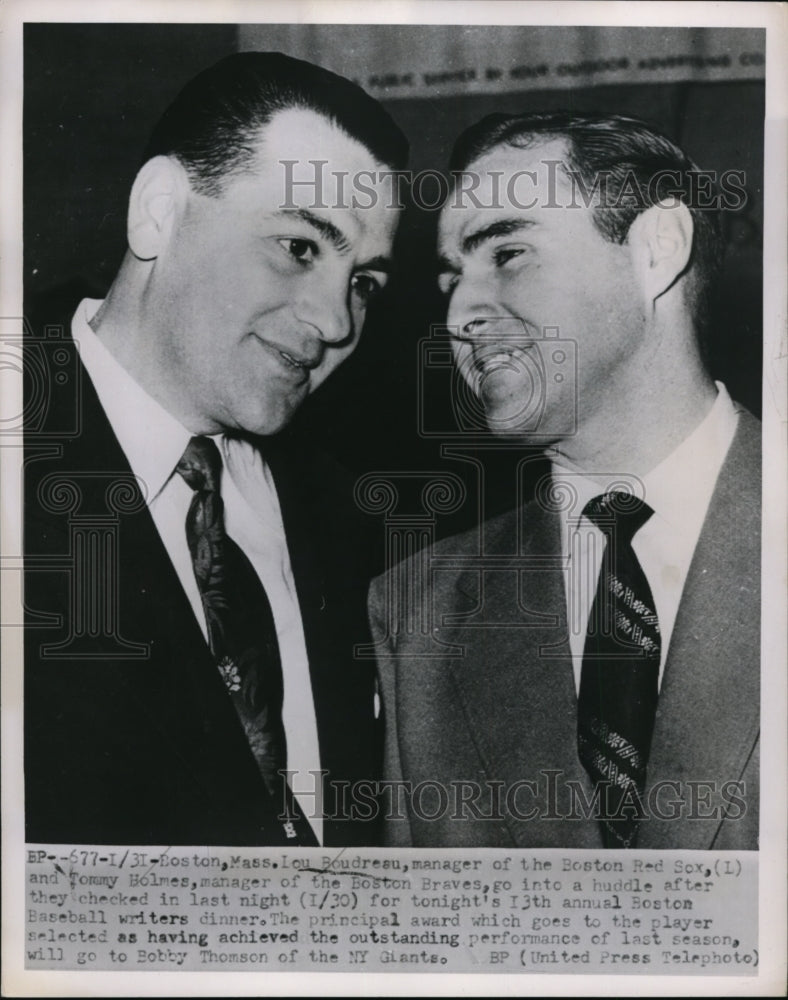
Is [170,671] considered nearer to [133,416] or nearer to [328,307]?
[133,416]

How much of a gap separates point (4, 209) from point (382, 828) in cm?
146

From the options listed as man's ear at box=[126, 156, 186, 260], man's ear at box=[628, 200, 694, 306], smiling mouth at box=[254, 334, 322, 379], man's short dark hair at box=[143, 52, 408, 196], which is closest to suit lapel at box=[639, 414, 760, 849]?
man's ear at box=[628, 200, 694, 306]

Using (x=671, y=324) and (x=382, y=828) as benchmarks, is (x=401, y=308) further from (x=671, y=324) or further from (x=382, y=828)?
(x=382, y=828)

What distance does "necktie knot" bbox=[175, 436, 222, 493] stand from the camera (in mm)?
2297

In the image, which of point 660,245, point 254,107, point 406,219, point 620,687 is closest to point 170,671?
point 620,687

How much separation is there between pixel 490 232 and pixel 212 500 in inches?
30.4

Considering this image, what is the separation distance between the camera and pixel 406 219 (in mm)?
2275

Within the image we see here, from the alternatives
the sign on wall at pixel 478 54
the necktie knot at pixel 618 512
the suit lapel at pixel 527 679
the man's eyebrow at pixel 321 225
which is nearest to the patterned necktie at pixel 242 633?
the suit lapel at pixel 527 679

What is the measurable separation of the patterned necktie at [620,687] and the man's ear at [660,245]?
466 mm

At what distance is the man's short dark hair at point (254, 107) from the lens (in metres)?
2.27

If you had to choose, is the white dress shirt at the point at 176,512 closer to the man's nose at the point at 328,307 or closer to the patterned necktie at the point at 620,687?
the man's nose at the point at 328,307

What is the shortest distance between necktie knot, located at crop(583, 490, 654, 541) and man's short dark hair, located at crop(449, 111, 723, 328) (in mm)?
378
